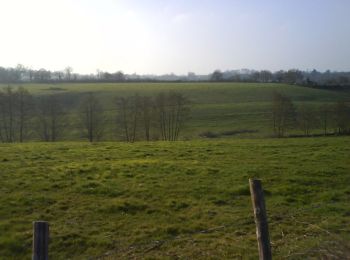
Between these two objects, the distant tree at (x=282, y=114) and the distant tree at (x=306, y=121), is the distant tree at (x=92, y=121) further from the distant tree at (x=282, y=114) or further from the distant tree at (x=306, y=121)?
the distant tree at (x=306, y=121)

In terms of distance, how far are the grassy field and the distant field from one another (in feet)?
124

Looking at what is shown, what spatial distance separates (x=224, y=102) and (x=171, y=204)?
77384 millimetres

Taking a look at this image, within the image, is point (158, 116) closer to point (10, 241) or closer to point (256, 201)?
point (10, 241)

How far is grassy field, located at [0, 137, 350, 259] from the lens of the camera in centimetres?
979

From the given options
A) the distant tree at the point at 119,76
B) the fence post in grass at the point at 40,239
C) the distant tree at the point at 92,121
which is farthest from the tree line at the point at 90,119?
the distant tree at the point at 119,76

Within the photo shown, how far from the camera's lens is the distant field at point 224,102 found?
65.8m

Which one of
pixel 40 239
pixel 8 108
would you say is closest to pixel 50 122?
pixel 8 108

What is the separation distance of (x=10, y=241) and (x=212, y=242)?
4855 millimetres

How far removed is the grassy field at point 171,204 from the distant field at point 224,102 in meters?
37.7

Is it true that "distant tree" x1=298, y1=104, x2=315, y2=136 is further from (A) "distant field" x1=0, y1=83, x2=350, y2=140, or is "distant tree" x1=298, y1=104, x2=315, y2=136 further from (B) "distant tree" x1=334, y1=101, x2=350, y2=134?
(B) "distant tree" x1=334, y1=101, x2=350, y2=134

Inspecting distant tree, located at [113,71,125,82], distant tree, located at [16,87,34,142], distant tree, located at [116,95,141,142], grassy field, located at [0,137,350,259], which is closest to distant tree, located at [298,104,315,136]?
distant tree, located at [116,95,141,142]

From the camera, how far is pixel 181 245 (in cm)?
988

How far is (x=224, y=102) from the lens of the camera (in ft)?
294

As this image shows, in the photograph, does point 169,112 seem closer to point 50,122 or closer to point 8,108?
point 50,122
